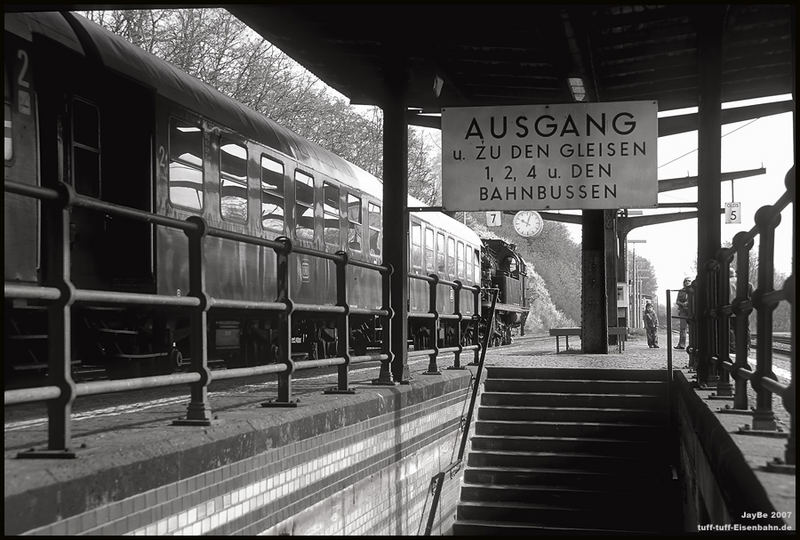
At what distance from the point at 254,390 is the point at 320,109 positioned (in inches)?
1081

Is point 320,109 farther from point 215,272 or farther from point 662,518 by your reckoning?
point 662,518

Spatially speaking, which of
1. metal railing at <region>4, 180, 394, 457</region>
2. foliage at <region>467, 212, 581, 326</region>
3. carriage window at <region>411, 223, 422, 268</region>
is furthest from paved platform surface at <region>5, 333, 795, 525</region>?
foliage at <region>467, 212, 581, 326</region>

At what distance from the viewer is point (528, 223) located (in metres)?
29.0

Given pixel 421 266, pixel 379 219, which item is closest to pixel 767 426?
pixel 379 219

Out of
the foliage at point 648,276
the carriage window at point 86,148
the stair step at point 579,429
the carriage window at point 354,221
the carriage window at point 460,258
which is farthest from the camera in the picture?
the foliage at point 648,276

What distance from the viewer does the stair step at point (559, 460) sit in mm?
10094

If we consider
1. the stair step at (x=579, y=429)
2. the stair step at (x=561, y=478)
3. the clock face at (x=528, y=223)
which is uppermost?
the clock face at (x=528, y=223)

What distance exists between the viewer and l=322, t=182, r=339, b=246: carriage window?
1399 centimetres

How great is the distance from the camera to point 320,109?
3438cm

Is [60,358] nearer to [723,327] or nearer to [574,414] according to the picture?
[723,327]

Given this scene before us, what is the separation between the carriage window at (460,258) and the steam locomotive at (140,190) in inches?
418

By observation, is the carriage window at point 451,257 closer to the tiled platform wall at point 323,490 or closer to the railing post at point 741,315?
the tiled platform wall at point 323,490

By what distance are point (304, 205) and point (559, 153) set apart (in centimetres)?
453

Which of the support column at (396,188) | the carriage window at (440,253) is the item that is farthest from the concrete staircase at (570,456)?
the carriage window at (440,253)
